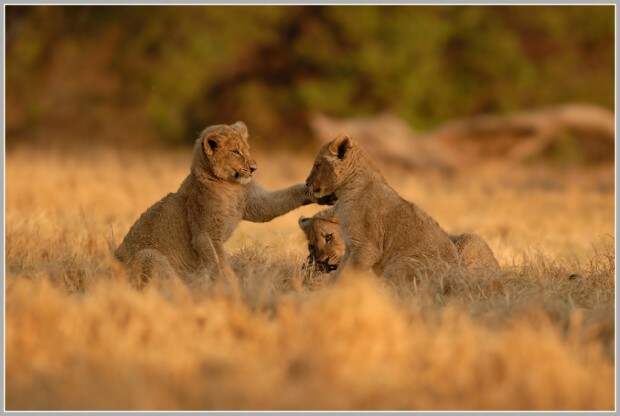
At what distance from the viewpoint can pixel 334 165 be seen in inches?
312

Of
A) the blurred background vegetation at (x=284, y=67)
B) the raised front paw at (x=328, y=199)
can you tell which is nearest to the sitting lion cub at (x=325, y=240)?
the raised front paw at (x=328, y=199)

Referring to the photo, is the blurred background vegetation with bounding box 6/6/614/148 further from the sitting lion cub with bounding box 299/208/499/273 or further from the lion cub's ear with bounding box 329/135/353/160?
the lion cub's ear with bounding box 329/135/353/160

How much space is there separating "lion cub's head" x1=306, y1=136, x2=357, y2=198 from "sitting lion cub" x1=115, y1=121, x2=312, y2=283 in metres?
0.24

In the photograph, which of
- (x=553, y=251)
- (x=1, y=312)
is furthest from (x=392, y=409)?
(x=553, y=251)

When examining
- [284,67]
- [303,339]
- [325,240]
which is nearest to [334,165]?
[325,240]

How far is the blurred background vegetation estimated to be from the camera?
23375 millimetres

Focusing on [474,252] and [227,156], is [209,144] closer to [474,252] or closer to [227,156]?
[227,156]

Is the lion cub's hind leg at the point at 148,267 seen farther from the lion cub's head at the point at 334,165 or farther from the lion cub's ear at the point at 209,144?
the lion cub's head at the point at 334,165

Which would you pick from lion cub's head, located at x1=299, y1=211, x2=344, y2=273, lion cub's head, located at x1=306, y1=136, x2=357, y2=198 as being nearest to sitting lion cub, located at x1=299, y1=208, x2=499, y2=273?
lion cub's head, located at x1=299, y1=211, x2=344, y2=273

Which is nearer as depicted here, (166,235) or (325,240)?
(166,235)

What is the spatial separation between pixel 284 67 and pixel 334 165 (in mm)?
18833

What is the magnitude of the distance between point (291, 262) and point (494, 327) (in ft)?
7.93

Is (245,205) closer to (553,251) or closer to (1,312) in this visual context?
(1,312)

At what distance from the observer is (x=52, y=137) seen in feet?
86.7
